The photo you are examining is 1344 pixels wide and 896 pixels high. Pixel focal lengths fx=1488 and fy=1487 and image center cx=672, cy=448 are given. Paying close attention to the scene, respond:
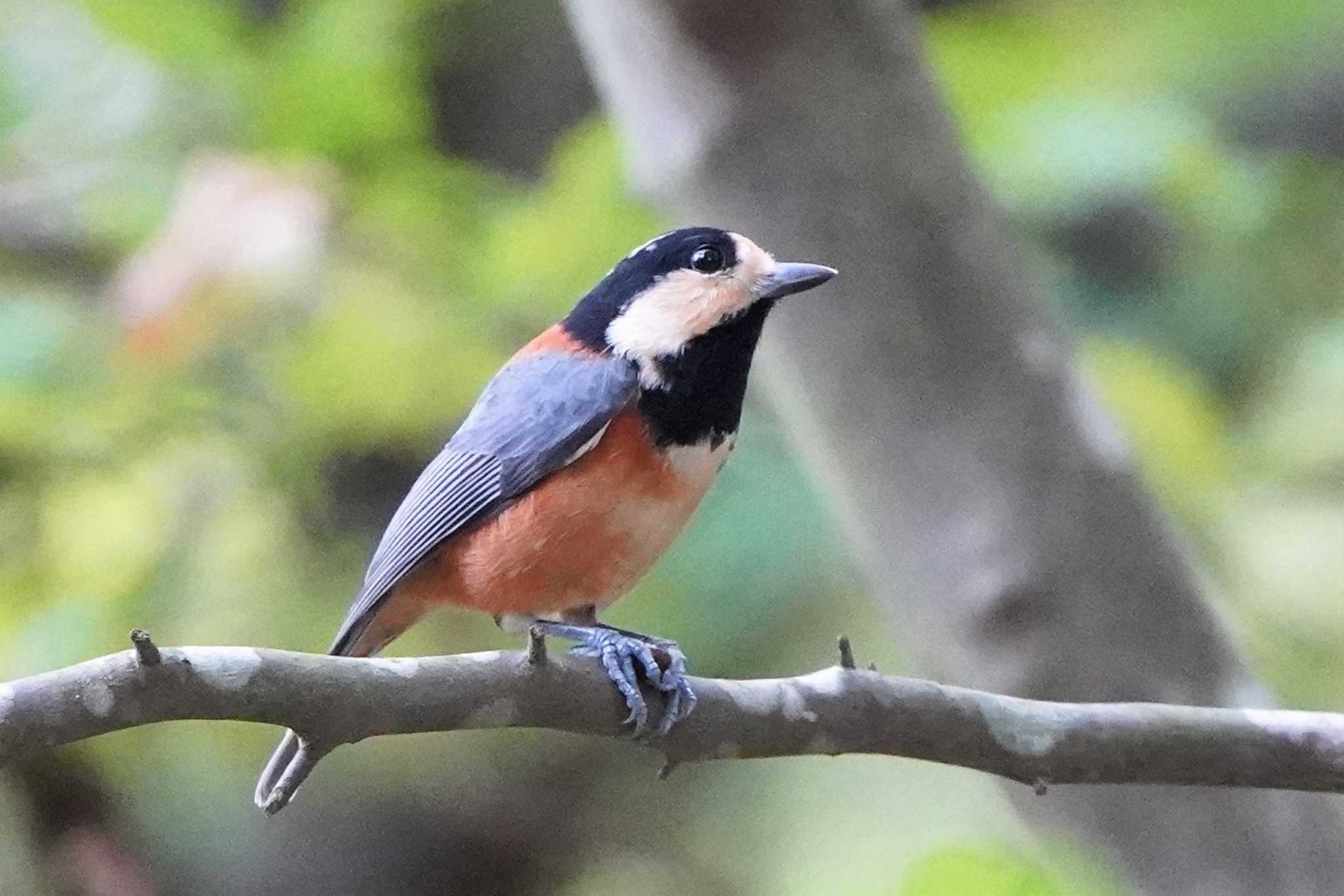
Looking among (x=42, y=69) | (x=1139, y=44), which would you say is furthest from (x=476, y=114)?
(x=1139, y=44)

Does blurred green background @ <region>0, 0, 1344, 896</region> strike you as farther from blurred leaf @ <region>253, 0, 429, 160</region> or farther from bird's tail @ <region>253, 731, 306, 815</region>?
bird's tail @ <region>253, 731, 306, 815</region>

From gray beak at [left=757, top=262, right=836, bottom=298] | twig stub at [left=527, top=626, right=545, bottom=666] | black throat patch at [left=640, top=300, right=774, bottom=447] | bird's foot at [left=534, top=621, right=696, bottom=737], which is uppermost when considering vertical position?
gray beak at [left=757, top=262, right=836, bottom=298]

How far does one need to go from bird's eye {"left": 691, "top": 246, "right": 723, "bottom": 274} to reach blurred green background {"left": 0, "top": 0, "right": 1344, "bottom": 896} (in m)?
0.69

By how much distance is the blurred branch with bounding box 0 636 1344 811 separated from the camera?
1450 millimetres

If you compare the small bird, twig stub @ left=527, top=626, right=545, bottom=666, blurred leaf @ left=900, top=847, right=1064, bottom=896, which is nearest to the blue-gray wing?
the small bird

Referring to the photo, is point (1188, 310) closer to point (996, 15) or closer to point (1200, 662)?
point (996, 15)

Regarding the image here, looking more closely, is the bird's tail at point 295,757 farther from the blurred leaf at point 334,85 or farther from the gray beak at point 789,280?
the blurred leaf at point 334,85

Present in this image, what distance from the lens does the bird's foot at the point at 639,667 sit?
1940 millimetres

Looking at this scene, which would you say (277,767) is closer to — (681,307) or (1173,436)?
(681,307)

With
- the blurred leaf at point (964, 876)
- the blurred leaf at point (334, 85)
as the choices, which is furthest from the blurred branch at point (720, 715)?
the blurred leaf at point (334, 85)

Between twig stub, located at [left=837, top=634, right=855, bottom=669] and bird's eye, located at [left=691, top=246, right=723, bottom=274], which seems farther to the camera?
bird's eye, located at [left=691, top=246, right=723, bottom=274]

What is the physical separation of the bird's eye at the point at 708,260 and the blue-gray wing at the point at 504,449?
0.75 ft

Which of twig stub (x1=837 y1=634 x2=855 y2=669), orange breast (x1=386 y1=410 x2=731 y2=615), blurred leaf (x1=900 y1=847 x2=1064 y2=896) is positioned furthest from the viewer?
orange breast (x1=386 y1=410 x2=731 y2=615)

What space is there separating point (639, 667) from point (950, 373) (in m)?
1.21
